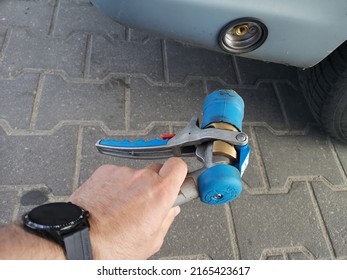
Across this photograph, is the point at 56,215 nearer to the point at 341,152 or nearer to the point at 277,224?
the point at 277,224

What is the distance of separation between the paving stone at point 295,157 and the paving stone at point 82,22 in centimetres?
112

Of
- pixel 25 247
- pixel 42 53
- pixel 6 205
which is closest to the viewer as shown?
pixel 25 247

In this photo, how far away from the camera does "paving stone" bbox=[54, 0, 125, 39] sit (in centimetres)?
247

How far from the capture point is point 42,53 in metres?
2.31

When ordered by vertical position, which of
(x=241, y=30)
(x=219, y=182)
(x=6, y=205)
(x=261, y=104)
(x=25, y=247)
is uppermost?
(x=241, y=30)

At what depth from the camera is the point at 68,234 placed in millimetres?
957

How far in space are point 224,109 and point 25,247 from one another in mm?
680

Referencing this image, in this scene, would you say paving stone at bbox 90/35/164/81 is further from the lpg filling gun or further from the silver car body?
the lpg filling gun

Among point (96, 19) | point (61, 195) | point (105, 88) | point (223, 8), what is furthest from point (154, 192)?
point (96, 19)

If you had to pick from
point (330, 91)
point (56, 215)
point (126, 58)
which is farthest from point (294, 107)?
point (56, 215)

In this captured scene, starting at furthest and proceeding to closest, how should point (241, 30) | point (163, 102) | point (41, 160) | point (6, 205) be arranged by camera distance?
1. point (163, 102)
2. point (41, 160)
3. point (6, 205)
4. point (241, 30)

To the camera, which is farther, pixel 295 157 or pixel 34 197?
pixel 295 157

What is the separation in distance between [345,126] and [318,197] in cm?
39

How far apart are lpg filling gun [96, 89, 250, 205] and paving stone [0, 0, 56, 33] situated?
147cm
